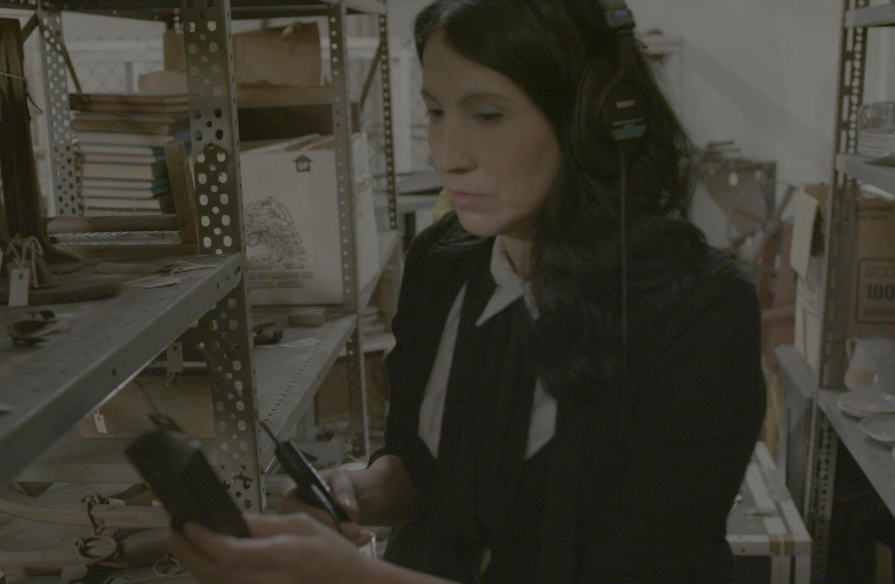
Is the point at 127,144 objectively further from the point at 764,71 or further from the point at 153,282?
the point at 764,71

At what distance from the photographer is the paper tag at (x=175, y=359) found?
1.22 metres

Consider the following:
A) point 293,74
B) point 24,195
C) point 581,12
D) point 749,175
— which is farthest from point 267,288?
point 749,175

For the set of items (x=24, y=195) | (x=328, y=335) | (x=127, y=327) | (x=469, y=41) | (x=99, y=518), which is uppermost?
(x=469, y=41)

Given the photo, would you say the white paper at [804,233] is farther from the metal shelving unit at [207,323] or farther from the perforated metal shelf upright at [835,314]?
the metal shelving unit at [207,323]

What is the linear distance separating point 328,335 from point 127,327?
3.18 feet

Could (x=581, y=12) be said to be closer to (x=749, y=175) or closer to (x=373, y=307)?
(x=373, y=307)

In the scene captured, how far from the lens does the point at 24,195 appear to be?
0.95m

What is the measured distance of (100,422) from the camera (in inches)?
51.1

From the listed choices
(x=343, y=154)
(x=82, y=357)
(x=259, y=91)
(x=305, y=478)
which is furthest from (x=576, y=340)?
(x=259, y=91)

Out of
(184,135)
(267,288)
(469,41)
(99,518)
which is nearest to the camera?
(469,41)

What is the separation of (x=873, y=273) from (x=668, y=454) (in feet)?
5.13

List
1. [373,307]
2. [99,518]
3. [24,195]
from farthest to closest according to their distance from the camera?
[373,307] → [99,518] → [24,195]

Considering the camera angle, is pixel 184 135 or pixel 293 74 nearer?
pixel 184 135

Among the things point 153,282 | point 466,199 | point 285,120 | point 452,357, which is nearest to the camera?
point 153,282
